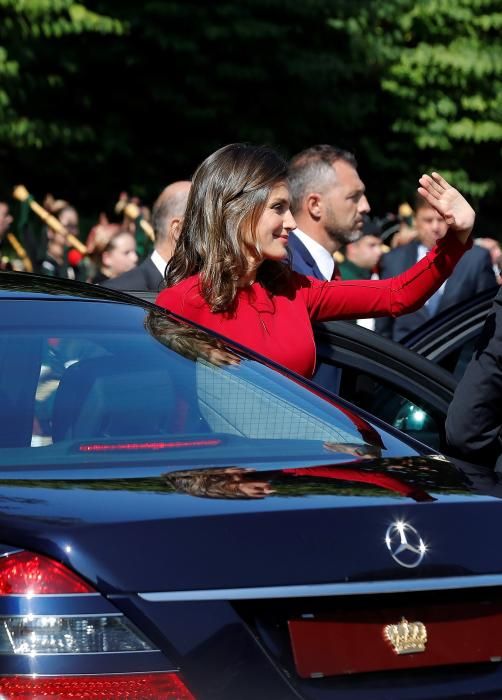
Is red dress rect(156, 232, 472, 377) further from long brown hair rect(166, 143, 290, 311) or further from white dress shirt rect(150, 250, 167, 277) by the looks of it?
white dress shirt rect(150, 250, 167, 277)

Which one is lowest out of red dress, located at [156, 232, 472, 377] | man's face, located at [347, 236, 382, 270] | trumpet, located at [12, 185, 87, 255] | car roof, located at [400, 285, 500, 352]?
red dress, located at [156, 232, 472, 377]

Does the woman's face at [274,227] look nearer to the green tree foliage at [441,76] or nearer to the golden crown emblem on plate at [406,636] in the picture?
the golden crown emblem on plate at [406,636]

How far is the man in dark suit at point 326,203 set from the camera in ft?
21.4

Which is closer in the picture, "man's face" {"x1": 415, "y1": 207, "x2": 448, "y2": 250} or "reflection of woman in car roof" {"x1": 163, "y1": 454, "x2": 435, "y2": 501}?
"reflection of woman in car roof" {"x1": 163, "y1": 454, "x2": 435, "y2": 501}

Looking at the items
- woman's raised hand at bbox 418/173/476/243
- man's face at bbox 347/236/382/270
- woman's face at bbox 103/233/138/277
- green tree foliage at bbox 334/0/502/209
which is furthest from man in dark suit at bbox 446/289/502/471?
green tree foliage at bbox 334/0/502/209

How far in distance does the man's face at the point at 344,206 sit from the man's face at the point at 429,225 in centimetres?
299

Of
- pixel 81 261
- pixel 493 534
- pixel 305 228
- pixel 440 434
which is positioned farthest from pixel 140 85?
pixel 493 534

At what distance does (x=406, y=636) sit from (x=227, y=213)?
2.22 metres

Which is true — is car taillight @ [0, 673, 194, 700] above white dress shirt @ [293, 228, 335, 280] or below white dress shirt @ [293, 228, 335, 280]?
below

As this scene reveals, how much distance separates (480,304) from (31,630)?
330 centimetres

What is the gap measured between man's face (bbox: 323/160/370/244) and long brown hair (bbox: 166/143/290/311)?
168cm

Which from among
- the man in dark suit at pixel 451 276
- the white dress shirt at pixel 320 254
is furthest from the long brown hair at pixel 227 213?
the man in dark suit at pixel 451 276

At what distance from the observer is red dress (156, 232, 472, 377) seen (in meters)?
4.76

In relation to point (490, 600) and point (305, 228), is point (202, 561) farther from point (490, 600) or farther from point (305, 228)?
point (305, 228)
